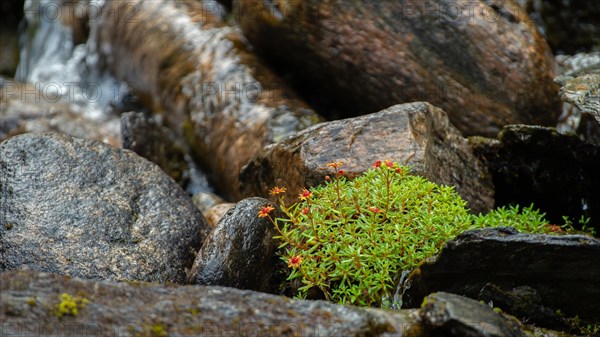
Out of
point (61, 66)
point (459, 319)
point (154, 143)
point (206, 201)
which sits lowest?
point (61, 66)

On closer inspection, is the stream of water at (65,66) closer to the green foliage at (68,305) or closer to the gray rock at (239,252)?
the gray rock at (239,252)

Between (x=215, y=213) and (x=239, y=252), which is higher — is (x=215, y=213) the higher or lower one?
the lower one

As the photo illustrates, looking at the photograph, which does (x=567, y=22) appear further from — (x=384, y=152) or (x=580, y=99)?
(x=384, y=152)

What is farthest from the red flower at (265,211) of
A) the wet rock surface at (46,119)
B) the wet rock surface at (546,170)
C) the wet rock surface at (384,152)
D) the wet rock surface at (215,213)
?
the wet rock surface at (46,119)

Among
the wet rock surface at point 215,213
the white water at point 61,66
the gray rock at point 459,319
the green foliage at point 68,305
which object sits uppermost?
the gray rock at point 459,319

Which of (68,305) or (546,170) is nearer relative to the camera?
(68,305)

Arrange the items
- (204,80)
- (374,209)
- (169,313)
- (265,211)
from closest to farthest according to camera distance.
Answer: (169,313) < (265,211) < (374,209) < (204,80)

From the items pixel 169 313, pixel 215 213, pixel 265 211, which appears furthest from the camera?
pixel 215 213

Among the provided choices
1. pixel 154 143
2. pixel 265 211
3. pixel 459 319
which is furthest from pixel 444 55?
pixel 459 319
